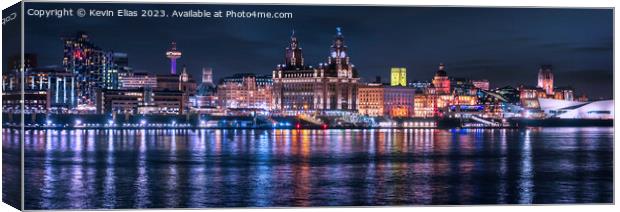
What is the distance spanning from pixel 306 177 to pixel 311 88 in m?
12.8

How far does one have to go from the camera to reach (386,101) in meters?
38.4

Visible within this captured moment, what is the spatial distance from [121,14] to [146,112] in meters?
39.4

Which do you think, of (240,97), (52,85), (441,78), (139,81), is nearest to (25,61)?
(52,85)

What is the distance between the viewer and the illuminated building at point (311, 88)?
21.8 metres

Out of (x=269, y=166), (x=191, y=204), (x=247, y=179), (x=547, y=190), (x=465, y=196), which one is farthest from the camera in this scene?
(x=269, y=166)

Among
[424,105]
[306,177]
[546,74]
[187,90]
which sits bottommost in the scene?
[306,177]

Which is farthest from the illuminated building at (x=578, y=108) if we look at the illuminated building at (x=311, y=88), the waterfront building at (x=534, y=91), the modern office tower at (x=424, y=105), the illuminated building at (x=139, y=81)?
the illuminated building at (x=139, y=81)

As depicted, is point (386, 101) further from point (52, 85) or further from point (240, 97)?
point (52, 85)

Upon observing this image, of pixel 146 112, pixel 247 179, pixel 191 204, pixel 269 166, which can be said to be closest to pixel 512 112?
pixel 146 112

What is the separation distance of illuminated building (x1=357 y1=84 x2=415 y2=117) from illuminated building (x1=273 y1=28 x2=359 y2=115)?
46cm

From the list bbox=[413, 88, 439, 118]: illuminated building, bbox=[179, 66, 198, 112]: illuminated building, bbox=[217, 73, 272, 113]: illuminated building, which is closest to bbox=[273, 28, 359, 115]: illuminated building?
bbox=[217, 73, 272, 113]: illuminated building

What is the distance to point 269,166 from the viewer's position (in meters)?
16.7

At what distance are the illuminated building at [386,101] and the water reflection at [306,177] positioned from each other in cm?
1116

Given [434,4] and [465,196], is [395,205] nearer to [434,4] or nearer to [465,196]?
[465,196]
